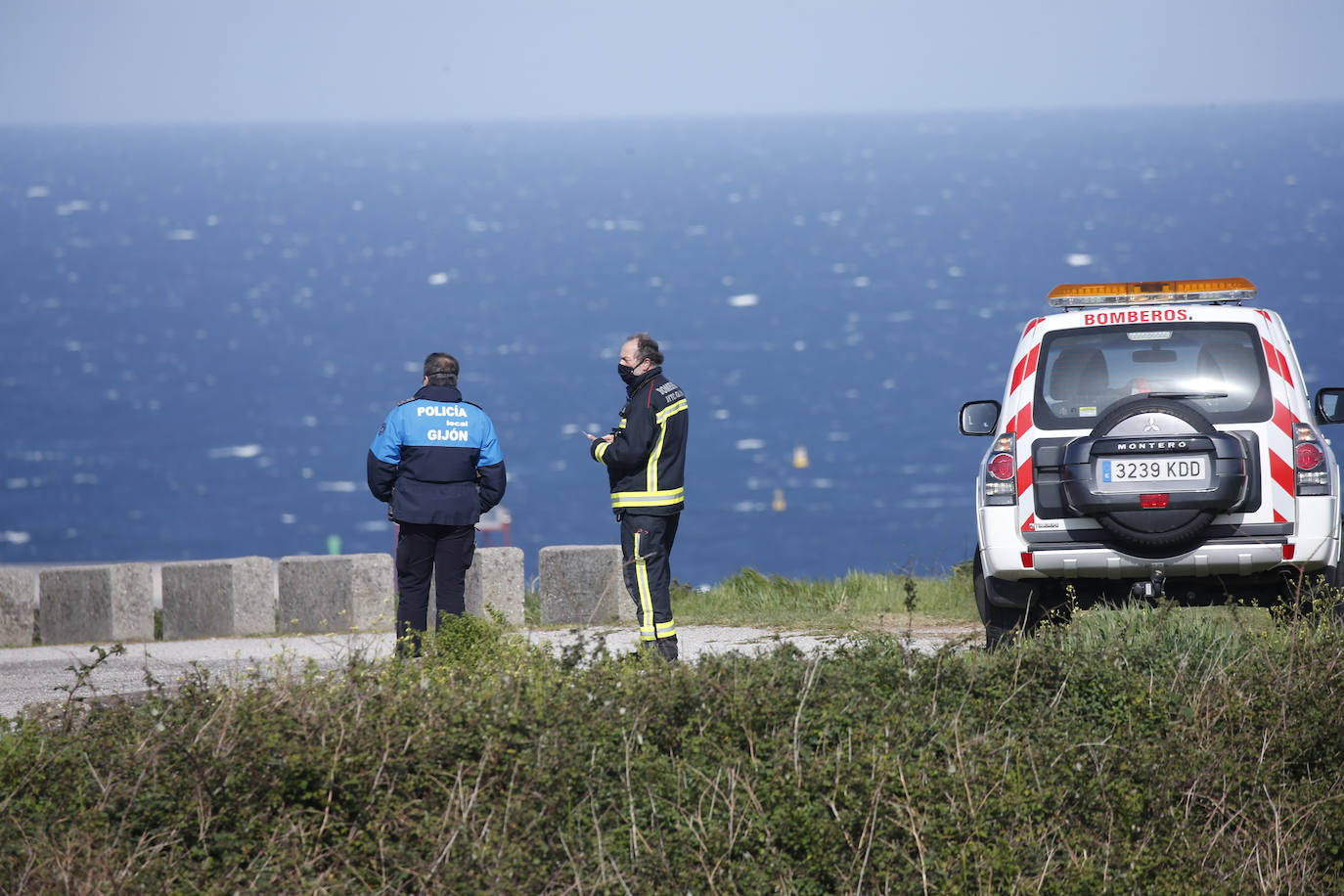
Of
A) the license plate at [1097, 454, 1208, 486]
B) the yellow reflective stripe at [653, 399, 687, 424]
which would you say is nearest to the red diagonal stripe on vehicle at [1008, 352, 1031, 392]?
the license plate at [1097, 454, 1208, 486]

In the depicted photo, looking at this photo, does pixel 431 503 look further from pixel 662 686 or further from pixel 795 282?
pixel 795 282

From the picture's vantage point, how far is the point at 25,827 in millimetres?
5242

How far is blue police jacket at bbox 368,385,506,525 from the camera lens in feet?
27.2

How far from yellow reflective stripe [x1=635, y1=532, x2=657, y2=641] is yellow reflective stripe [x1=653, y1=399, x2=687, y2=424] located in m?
0.64

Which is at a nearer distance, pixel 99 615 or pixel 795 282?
pixel 99 615

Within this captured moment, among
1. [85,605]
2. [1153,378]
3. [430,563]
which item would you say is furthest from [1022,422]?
[85,605]

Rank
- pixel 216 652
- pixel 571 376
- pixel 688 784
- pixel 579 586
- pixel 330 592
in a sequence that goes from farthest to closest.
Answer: pixel 571 376 → pixel 330 592 → pixel 579 586 → pixel 216 652 → pixel 688 784

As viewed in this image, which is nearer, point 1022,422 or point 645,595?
point 1022,422

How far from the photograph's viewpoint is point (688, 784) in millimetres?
5477

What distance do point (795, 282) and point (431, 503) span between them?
172 metres

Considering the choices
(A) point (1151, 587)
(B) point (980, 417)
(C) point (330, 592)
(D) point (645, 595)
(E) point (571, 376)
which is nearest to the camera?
(A) point (1151, 587)

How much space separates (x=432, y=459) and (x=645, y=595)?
136 centimetres

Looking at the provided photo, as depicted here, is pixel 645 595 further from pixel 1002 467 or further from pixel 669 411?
pixel 1002 467

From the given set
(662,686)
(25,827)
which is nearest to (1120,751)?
(662,686)
